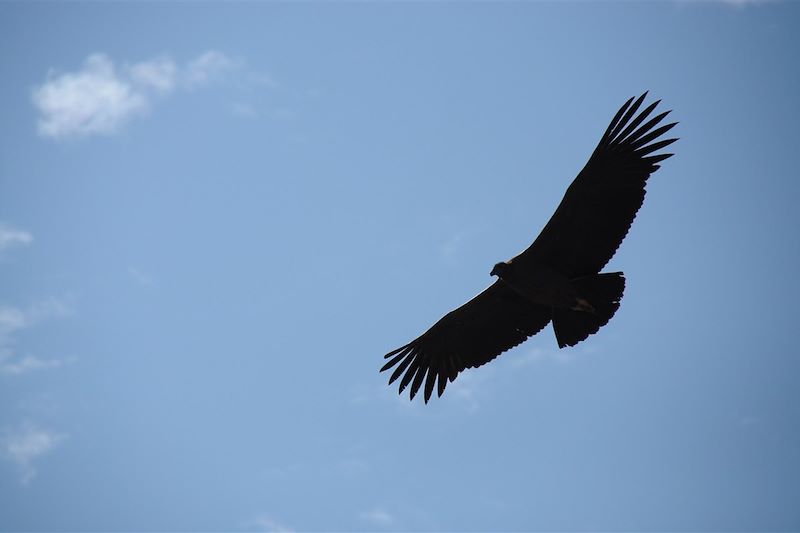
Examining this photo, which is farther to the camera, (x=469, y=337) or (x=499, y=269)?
(x=469, y=337)

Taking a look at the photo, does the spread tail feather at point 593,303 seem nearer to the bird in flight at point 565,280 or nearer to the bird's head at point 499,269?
the bird in flight at point 565,280

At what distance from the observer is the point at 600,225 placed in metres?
16.3

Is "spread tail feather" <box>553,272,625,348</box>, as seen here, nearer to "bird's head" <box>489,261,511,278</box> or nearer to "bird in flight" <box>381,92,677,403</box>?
"bird in flight" <box>381,92,677,403</box>

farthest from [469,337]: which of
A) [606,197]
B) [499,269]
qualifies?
[606,197]

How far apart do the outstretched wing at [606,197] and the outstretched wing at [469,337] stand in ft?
5.09

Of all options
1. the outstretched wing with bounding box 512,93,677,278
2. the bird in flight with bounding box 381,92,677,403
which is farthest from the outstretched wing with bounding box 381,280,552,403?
the outstretched wing with bounding box 512,93,677,278

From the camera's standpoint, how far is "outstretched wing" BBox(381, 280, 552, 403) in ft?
58.9

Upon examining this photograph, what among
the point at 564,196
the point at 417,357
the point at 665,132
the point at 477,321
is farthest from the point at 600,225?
the point at 417,357

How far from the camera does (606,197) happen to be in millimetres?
15961

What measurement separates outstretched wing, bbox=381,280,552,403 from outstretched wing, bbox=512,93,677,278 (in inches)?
61.0

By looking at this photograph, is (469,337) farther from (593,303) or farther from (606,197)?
(606,197)

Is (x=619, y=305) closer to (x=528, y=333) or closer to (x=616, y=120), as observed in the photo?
(x=528, y=333)

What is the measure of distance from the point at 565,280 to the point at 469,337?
110 inches

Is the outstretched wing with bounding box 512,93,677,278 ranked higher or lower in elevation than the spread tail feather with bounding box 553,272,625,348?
higher
